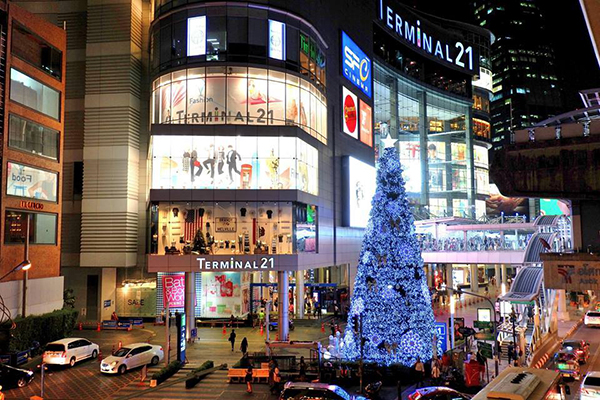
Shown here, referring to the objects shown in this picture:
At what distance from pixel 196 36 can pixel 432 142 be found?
54283 mm

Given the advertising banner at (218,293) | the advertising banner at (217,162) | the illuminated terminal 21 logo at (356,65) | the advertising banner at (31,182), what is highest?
the illuminated terminal 21 logo at (356,65)

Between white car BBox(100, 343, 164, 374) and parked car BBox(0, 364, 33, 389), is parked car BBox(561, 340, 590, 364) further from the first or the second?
parked car BBox(0, 364, 33, 389)

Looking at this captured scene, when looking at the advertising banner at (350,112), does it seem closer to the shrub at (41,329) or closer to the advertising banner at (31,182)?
the advertising banner at (31,182)

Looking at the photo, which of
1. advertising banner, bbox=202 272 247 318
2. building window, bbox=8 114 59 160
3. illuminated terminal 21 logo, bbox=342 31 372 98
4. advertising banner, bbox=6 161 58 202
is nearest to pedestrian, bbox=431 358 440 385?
advertising banner, bbox=202 272 247 318

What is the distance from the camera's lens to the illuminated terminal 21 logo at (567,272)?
63.1 ft

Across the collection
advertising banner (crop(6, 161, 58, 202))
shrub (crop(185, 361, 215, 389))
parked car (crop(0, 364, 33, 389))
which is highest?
advertising banner (crop(6, 161, 58, 202))

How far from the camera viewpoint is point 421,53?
255 ft

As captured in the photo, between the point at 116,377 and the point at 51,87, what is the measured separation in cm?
2170

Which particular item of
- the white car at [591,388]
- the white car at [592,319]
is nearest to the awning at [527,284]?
the white car at [592,319]

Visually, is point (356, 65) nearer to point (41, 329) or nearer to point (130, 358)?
point (41, 329)

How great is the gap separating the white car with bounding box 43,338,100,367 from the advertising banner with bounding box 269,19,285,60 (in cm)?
2394

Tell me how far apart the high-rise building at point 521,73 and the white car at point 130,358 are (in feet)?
541

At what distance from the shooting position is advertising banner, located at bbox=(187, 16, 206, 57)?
39.9 meters

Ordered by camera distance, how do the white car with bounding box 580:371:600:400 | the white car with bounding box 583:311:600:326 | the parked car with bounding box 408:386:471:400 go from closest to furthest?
1. the parked car with bounding box 408:386:471:400
2. the white car with bounding box 580:371:600:400
3. the white car with bounding box 583:311:600:326
